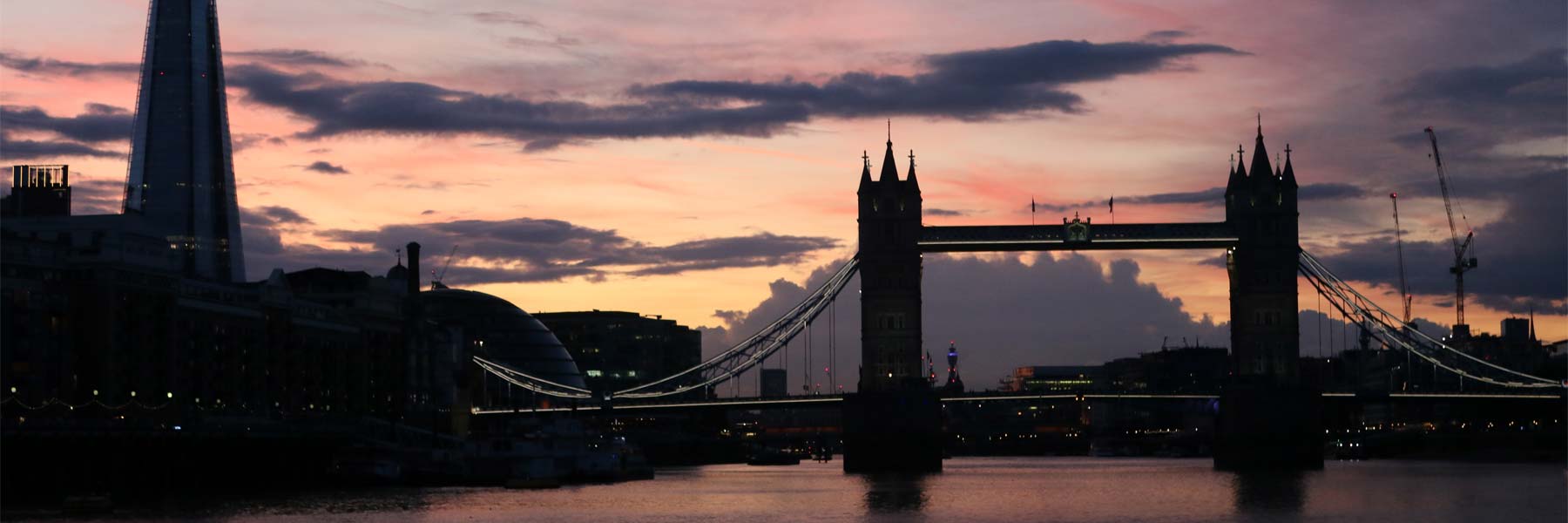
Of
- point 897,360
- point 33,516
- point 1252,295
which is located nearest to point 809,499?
point 33,516

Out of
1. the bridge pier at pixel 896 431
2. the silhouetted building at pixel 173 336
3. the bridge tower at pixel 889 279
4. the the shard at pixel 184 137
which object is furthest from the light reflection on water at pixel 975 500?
the the shard at pixel 184 137

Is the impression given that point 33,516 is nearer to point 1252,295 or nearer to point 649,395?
point 649,395

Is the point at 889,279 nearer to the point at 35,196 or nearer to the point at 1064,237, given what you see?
the point at 1064,237

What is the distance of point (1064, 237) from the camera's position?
542 ft

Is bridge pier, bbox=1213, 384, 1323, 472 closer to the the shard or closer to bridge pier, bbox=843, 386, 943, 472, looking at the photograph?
bridge pier, bbox=843, 386, 943, 472

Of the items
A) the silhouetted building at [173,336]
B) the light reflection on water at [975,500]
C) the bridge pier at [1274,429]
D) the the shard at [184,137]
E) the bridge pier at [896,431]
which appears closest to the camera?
the light reflection on water at [975,500]

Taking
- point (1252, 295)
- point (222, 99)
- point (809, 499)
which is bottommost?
point (809, 499)

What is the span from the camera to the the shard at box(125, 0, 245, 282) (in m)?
154

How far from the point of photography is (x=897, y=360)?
172m

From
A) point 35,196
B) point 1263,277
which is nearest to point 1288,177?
point 1263,277

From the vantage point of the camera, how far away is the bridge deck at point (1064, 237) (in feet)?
543

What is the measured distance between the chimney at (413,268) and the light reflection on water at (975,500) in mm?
30386

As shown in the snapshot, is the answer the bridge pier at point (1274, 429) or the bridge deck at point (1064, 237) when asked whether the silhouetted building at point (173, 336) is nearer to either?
the bridge deck at point (1064, 237)

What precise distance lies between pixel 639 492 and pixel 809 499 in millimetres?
13281
